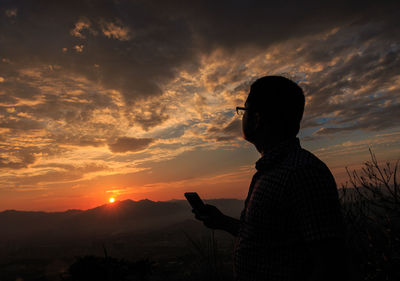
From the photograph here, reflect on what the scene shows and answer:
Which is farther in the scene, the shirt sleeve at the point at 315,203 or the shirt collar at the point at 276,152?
the shirt collar at the point at 276,152

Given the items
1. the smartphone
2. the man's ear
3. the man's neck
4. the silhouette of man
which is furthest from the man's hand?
the man's ear

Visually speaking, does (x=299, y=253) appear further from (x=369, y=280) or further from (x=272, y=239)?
(x=369, y=280)

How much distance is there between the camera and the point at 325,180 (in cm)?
136

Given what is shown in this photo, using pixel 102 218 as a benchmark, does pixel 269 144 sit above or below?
above

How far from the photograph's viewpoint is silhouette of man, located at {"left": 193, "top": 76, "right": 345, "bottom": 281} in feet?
4.26

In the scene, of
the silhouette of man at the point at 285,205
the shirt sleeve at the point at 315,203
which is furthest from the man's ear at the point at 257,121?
the shirt sleeve at the point at 315,203

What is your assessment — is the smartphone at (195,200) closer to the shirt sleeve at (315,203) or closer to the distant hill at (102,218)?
the shirt sleeve at (315,203)

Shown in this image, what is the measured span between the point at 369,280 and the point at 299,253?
16.9 ft

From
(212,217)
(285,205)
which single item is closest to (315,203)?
(285,205)

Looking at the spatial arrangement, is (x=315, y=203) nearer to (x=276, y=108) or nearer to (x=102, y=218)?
(x=276, y=108)

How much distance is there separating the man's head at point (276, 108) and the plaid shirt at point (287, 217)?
0.45 feet

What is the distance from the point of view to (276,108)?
1891 mm

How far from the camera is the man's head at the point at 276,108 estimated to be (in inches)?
73.9

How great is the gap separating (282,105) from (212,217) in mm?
1486
